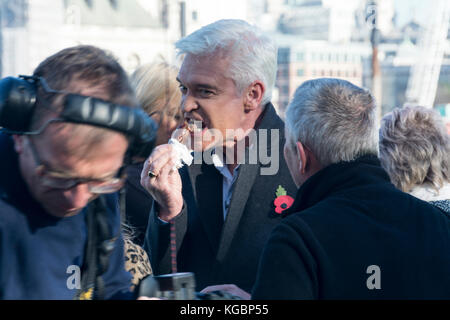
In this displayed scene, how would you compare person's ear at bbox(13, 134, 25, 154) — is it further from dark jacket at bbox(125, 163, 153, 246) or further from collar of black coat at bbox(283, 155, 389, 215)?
dark jacket at bbox(125, 163, 153, 246)

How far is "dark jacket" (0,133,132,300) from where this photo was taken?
132 cm

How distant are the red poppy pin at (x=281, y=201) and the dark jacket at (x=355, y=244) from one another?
653 mm

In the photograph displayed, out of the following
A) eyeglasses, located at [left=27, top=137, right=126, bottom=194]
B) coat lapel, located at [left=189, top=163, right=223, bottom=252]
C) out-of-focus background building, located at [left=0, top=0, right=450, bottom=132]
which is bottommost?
out-of-focus background building, located at [left=0, top=0, right=450, bottom=132]

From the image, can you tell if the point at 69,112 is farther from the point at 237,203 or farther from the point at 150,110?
the point at 150,110

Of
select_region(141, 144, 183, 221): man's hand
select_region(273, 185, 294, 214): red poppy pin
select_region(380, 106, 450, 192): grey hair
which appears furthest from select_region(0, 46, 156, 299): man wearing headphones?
select_region(380, 106, 450, 192): grey hair

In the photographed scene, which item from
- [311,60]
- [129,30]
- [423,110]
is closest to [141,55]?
[129,30]

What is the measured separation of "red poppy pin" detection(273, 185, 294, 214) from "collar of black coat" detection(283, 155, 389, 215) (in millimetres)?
657

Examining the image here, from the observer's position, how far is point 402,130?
3.17m

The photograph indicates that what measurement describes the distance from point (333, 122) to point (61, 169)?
1.04 metres

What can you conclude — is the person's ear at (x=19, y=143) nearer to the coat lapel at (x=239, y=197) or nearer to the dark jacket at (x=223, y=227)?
the dark jacket at (x=223, y=227)

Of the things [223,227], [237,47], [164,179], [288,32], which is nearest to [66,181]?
[164,179]

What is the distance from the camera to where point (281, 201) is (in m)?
2.70

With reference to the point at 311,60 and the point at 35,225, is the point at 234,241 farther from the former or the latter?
the point at 311,60

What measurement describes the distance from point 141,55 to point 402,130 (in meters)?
58.5
